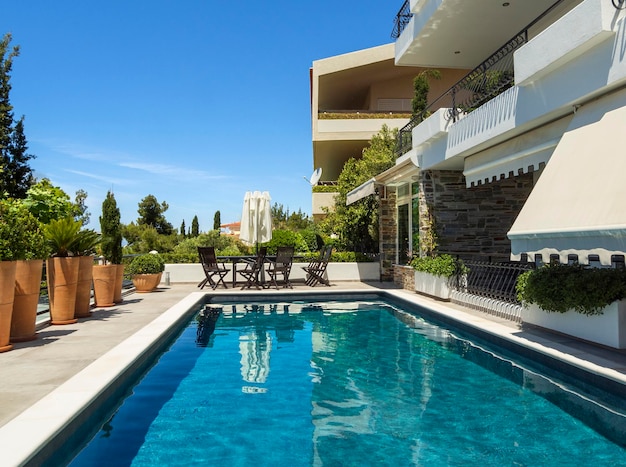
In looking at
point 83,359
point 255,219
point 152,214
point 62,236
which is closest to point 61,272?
point 62,236

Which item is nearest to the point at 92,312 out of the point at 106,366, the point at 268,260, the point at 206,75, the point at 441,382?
the point at 106,366

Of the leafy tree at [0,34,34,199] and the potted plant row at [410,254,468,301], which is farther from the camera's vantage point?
the leafy tree at [0,34,34,199]

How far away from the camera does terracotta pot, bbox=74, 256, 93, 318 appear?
9.02 m

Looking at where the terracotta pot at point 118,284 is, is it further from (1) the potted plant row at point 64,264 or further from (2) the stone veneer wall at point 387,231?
(2) the stone veneer wall at point 387,231

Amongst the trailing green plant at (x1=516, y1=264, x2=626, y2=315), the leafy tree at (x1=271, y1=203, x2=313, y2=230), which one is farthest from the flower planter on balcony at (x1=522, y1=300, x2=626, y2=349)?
the leafy tree at (x1=271, y1=203, x2=313, y2=230)

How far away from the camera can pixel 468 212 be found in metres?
13.3

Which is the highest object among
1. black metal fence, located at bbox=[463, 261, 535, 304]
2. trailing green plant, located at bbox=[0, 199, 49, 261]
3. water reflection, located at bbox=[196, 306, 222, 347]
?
trailing green plant, located at bbox=[0, 199, 49, 261]

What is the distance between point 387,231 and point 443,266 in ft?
17.7

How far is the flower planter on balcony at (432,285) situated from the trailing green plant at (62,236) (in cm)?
838

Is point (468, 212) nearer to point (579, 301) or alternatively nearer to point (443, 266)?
point (443, 266)

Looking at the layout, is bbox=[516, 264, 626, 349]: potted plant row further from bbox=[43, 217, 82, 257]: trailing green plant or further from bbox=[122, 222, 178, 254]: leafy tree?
bbox=[122, 222, 178, 254]: leafy tree

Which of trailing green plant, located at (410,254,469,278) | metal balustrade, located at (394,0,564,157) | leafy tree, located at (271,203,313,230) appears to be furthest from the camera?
leafy tree, located at (271,203,313,230)

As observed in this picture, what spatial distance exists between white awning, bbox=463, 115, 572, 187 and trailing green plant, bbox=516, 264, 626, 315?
1924 millimetres

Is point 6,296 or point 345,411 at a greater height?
point 6,296
